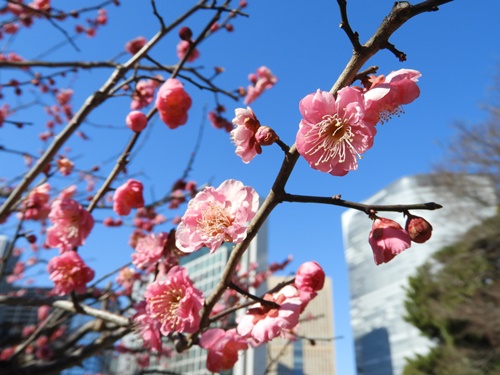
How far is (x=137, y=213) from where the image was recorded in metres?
2.47

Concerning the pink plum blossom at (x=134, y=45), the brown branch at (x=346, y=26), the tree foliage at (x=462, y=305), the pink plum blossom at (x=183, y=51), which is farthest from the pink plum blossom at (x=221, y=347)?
the tree foliage at (x=462, y=305)

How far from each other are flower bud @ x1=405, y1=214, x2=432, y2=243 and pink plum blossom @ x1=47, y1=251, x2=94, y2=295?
3.11ft

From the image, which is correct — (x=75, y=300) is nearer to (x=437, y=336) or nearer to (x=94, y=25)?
(x=94, y=25)

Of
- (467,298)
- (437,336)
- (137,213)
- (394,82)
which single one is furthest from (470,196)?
(394,82)

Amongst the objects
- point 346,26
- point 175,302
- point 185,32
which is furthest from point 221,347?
point 185,32

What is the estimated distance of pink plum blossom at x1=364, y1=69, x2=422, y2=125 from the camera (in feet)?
1.96

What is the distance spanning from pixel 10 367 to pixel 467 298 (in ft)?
34.8

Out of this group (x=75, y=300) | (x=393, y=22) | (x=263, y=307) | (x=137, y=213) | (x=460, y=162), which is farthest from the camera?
(x=460, y=162)

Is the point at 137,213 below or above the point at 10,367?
above

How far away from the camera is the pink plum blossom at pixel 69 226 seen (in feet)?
3.88

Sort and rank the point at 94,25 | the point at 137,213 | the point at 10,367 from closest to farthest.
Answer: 1. the point at 10,367
2. the point at 137,213
3. the point at 94,25

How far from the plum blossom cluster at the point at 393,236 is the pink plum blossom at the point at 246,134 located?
25cm

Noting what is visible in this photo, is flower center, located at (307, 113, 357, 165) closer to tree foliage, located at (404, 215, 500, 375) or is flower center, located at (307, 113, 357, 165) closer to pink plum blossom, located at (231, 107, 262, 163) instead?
pink plum blossom, located at (231, 107, 262, 163)

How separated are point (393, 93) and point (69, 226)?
107 centimetres
